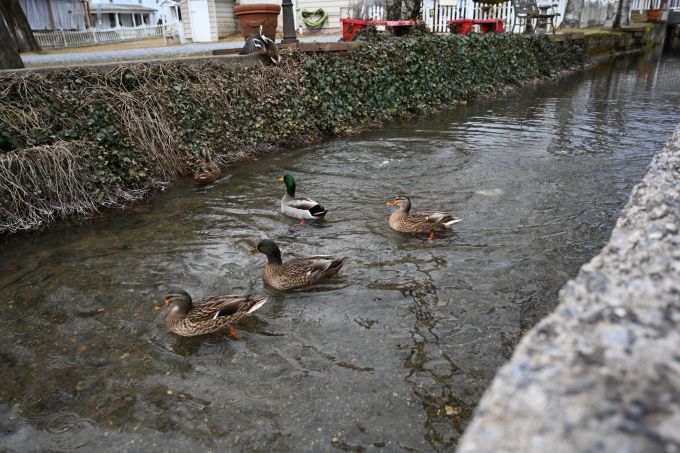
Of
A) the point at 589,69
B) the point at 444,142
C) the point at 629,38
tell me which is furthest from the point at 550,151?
the point at 629,38

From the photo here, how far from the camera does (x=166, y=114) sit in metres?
8.93

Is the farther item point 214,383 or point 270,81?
point 270,81

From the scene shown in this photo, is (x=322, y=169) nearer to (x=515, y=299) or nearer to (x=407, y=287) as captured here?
(x=407, y=287)

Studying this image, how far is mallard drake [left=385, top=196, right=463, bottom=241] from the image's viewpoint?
20.4 feet

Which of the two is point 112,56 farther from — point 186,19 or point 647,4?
point 647,4

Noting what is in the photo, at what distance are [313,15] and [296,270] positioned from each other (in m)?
23.8

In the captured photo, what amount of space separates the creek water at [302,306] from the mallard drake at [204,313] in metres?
0.15

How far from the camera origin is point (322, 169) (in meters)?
9.27

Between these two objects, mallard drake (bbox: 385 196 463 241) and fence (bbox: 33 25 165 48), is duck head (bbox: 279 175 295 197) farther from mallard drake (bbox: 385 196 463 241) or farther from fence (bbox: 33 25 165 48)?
fence (bbox: 33 25 165 48)

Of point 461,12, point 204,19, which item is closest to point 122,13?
point 204,19

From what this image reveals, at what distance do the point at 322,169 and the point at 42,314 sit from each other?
5402mm

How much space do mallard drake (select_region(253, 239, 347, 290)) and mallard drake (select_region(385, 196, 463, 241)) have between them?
1302 millimetres

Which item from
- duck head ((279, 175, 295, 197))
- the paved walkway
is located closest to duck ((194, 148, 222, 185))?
duck head ((279, 175, 295, 197))

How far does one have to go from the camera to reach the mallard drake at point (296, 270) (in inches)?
205
